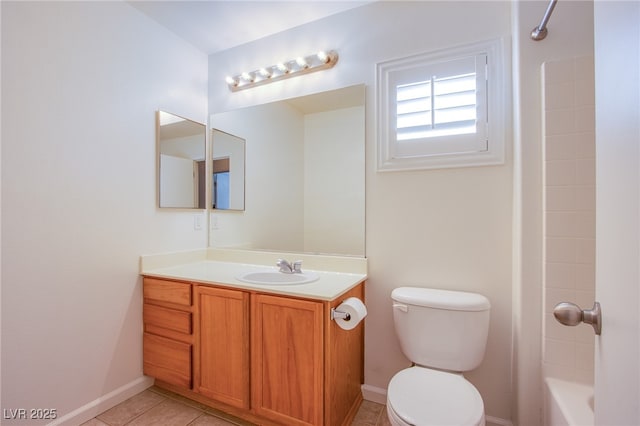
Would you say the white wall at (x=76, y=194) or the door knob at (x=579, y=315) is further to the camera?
the white wall at (x=76, y=194)

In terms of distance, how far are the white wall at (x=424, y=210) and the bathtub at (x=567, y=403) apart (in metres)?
0.26

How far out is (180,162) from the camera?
2.20m

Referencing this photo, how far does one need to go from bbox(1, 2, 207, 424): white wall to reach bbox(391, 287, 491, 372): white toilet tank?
1.72m

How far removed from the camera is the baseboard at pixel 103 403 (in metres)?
1.55

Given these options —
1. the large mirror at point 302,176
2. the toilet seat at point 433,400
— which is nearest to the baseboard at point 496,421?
the toilet seat at point 433,400

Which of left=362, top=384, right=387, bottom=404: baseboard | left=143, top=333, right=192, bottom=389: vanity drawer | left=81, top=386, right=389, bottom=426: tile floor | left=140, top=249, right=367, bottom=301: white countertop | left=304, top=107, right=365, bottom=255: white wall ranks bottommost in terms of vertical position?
left=81, top=386, right=389, bottom=426: tile floor

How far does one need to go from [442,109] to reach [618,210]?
131 centimetres

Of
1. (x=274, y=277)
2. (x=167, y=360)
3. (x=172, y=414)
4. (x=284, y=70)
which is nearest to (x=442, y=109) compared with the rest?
(x=284, y=70)

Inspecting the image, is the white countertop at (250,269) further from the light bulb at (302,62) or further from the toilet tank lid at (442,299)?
the light bulb at (302,62)

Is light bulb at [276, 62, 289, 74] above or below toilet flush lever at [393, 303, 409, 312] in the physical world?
above

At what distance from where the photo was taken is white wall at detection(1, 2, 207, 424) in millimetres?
1380

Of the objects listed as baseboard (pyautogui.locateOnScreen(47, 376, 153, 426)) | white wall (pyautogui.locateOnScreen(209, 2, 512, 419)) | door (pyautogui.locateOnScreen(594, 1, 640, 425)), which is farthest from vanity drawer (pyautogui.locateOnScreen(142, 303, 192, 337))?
door (pyautogui.locateOnScreen(594, 1, 640, 425))

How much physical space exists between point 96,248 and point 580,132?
2567mm

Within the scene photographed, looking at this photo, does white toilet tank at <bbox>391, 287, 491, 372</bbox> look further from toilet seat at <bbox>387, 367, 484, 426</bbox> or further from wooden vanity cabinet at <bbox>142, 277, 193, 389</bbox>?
wooden vanity cabinet at <bbox>142, 277, 193, 389</bbox>
